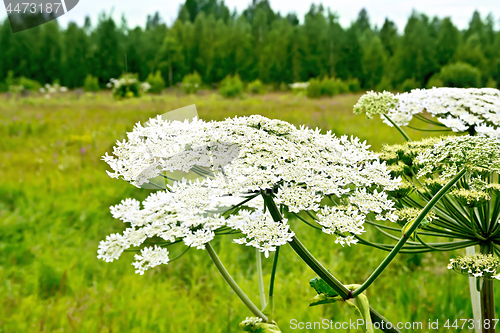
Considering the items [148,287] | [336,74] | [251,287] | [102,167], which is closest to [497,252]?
[251,287]

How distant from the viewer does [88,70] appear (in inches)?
1539

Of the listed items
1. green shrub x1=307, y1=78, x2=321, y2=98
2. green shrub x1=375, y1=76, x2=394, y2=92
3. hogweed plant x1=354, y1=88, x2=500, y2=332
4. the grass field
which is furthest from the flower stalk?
green shrub x1=375, y1=76, x2=394, y2=92

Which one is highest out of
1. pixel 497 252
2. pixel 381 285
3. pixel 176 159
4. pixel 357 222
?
pixel 176 159

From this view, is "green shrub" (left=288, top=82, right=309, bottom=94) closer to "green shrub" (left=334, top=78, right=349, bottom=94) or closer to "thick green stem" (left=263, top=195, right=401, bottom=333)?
"green shrub" (left=334, top=78, right=349, bottom=94)

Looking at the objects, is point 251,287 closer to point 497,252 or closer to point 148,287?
point 148,287

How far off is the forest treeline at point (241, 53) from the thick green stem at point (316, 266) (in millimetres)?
38351

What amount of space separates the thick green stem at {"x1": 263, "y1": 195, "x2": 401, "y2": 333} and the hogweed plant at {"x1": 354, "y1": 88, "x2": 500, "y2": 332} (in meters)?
0.25

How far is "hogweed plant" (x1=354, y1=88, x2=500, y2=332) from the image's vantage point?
1.30 metres

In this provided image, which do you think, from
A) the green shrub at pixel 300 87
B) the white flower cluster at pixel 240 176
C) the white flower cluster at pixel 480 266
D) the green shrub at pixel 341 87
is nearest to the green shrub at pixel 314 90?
the green shrub at pixel 300 87

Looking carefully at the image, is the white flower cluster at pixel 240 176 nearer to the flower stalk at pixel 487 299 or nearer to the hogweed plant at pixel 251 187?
the hogweed plant at pixel 251 187

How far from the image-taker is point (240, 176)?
1.32 metres

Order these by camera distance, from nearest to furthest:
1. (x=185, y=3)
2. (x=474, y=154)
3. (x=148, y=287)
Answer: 1. (x=474, y=154)
2. (x=148, y=287)
3. (x=185, y=3)

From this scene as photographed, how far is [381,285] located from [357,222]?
3772 millimetres

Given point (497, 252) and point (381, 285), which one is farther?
point (381, 285)
